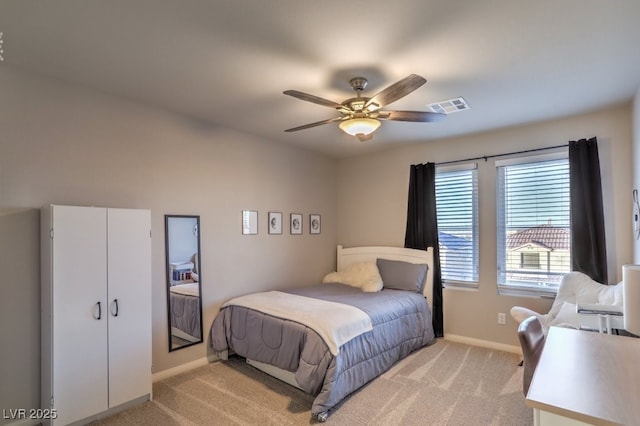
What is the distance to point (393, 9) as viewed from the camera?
187 cm

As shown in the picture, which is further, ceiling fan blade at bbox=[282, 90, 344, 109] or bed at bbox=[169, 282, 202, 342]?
bed at bbox=[169, 282, 202, 342]

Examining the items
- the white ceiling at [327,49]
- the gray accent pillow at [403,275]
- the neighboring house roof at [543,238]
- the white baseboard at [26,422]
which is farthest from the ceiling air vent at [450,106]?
the white baseboard at [26,422]

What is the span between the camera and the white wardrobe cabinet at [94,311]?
2.39 m

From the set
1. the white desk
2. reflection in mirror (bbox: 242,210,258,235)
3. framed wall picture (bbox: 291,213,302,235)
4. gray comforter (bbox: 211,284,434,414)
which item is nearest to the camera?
the white desk

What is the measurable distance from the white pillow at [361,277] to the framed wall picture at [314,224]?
689 mm

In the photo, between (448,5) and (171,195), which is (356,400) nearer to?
(171,195)

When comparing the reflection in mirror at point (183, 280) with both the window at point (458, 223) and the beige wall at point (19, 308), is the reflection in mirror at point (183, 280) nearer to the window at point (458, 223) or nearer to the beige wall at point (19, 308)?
the beige wall at point (19, 308)

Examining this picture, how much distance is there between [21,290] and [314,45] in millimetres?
2728

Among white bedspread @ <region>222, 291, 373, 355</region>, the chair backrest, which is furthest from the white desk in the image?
white bedspread @ <region>222, 291, 373, 355</region>

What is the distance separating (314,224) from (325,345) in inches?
102

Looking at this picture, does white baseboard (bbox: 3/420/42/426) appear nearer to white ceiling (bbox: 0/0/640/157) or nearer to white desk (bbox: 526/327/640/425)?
white ceiling (bbox: 0/0/640/157)

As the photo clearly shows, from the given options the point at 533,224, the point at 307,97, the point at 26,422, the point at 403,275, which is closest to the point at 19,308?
the point at 26,422

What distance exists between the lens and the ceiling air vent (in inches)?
124

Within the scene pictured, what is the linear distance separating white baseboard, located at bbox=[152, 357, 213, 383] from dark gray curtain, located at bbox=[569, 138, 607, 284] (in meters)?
3.99
